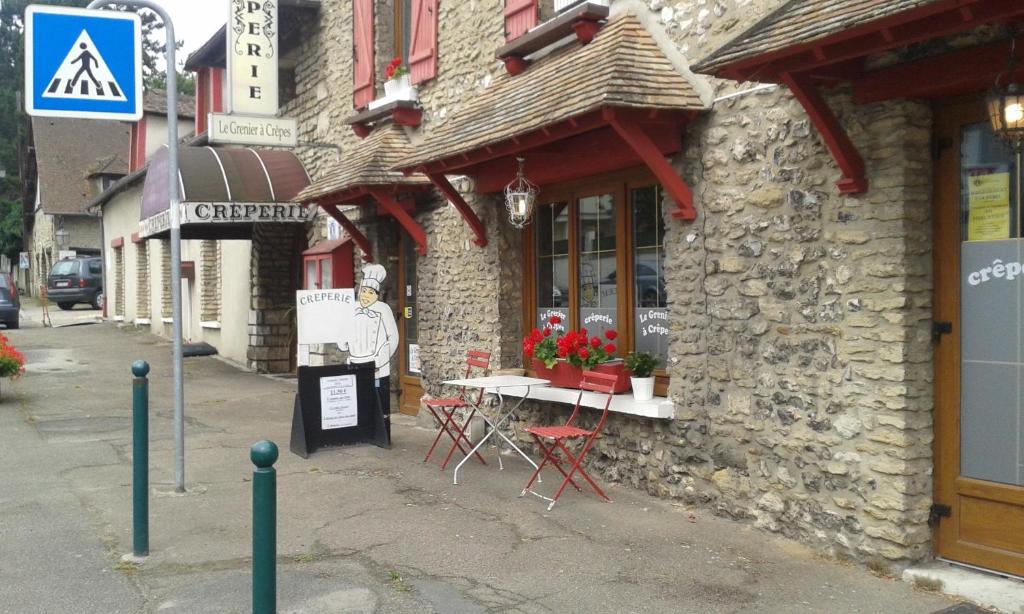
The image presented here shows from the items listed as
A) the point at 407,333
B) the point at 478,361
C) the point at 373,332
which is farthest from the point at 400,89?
the point at 478,361

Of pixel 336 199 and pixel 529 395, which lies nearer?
pixel 529 395

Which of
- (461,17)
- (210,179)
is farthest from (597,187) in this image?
(210,179)

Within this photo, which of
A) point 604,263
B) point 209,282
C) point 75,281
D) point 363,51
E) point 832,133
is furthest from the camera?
point 75,281

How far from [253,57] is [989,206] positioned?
29.8 feet

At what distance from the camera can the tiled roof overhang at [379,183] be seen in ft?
31.0

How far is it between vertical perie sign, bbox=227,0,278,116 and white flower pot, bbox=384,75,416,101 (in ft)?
6.08

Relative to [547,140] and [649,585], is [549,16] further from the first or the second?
[649,585]

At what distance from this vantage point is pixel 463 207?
8.52 m

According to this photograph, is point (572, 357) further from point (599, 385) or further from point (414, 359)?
point (414, 359)

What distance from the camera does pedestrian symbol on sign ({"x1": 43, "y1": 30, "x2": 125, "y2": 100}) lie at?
5.59m

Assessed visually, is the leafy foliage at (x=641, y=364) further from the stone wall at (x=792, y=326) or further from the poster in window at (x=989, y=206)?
the poster in window at (x=989, y=206)

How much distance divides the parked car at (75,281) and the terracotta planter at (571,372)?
2727 centimetres

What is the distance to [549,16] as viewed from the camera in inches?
314

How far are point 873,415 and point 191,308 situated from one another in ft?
55.0
